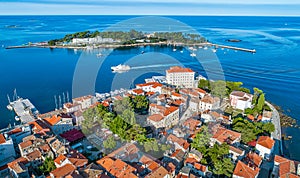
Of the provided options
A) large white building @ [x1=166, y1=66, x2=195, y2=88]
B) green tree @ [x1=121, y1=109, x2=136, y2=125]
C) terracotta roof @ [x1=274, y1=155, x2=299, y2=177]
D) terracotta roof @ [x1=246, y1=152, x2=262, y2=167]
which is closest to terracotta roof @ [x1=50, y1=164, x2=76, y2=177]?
green tree @ [x1=121, y1=109, x2=136, y2=125]

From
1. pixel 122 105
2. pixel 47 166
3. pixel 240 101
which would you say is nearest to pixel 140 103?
pixel 122 105

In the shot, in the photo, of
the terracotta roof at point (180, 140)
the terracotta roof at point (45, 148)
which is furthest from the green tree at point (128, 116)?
the terracotta roof at point (45, 148)

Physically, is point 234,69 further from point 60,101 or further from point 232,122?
point 60,101

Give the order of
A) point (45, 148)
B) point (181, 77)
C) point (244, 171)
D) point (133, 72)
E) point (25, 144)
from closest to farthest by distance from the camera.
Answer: point (244, 171) → point (45, 148) → point (25, 144) → point (181, 77) → point (133, 72)

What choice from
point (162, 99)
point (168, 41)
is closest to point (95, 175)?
point (162, 99)

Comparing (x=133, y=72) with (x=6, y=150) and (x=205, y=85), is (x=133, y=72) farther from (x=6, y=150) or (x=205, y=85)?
(x=6, y=150)

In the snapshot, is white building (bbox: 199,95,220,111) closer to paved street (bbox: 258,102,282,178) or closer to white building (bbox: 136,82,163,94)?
paved street (bbox: 258,102,282,178)
